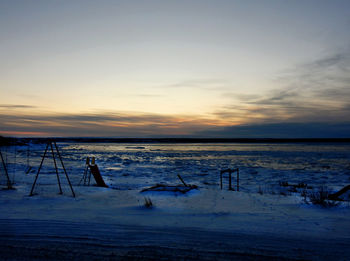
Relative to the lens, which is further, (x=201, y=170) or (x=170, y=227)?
(x=201, y=170)

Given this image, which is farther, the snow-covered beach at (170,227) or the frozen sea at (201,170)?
the frozen sea at (201,170)

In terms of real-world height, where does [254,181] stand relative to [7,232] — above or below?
below

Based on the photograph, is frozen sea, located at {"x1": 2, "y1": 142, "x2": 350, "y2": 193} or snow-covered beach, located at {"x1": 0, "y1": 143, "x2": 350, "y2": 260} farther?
frozen sea, located at {"x1": 2, "y1": 142, "x2": 350, "y2": 193}

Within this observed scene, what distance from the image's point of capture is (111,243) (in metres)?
4.26

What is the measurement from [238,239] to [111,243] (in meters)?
2.43

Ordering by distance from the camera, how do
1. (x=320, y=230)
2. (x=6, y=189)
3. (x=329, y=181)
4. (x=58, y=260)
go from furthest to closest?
1. (x=329, y=181)
2. (x=6, y=189)
3. (x=320, y=230)
4. (x=58, y=260)

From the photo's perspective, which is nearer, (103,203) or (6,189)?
(103,203)

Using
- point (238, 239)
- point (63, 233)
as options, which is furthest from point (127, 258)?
point (238, 239)

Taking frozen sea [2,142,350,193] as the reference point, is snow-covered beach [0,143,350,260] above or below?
above

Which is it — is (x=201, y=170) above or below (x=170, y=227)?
below

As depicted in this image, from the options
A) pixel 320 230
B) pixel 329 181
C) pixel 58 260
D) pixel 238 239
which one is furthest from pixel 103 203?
pixel 329 181

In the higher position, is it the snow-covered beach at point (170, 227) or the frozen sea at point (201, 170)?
the snow-covered beach at point (170, 227)

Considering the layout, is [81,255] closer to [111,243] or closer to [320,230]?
[111,243]

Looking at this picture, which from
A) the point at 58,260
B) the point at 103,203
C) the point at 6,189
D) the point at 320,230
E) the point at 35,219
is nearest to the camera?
the point at 58,260
